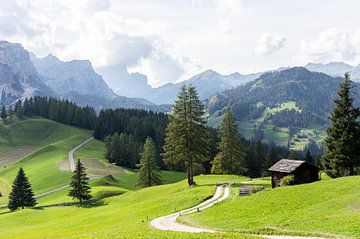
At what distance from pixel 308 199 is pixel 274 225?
8.41 m

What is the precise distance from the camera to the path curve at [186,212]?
3581cm

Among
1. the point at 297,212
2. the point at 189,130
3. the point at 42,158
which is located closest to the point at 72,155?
the point at 42,158

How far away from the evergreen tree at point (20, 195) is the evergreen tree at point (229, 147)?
43661mm

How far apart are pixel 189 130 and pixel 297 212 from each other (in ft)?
109

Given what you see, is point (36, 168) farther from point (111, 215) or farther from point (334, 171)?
point (334, 171)

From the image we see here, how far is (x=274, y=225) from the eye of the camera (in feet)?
104

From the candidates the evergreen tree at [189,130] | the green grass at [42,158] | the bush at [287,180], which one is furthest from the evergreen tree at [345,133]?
the green grass at [42,158]

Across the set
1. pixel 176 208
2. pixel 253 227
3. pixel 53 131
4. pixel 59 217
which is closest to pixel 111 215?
pixel 176 208

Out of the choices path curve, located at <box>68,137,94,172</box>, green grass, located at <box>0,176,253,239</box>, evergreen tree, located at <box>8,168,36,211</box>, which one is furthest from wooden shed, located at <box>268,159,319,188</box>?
path curve, located at <box>68,137,94,172</box>

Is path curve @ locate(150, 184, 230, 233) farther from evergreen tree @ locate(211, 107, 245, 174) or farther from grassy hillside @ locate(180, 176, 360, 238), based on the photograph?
evergreen tree @ locate(211, 107, 245, 174)

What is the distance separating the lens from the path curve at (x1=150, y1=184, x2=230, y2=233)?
117 feet

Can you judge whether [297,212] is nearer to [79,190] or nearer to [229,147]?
[229,147]

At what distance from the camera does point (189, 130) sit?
216ft

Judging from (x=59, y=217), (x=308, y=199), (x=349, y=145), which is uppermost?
(x=349, y=145)
